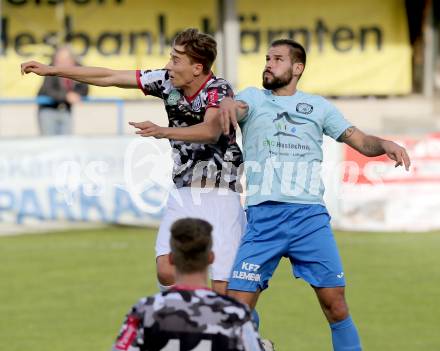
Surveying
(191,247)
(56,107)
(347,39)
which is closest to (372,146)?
(191,247)

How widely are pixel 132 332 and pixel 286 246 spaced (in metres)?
2.61

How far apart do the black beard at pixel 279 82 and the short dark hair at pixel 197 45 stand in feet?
1.36

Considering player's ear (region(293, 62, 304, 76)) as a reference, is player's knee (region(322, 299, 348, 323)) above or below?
below

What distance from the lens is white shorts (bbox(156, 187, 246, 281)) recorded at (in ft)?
26.1

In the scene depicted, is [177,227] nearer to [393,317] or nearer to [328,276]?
[328,276]

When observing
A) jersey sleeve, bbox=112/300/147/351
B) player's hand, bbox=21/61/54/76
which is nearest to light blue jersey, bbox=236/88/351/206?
player's hand, bbox=21/61/54/76

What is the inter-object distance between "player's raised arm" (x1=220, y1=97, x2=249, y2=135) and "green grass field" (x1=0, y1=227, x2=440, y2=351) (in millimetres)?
2404

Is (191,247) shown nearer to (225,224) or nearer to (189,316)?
(189,316)

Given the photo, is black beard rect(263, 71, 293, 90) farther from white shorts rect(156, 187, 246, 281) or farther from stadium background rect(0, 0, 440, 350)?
stadium background rect(0, 0, 440, 350)

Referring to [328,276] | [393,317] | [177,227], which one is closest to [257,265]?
[328,276]

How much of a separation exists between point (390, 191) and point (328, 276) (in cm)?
843

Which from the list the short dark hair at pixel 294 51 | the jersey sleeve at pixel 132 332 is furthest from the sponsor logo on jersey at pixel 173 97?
the jersey sleeve at pixel 132 332

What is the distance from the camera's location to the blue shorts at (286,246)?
764 cm

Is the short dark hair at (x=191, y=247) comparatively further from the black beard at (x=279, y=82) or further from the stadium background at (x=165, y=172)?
the stadium background at (x=165, y=172)
